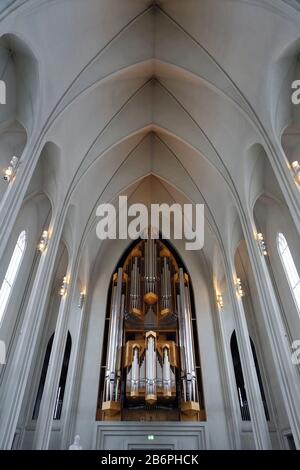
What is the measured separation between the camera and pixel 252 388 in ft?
27.3

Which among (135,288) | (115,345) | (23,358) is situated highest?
(135,288)

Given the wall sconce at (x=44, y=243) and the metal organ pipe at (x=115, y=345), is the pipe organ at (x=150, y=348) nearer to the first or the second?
the metal organ pipe at (x=115, y=345)

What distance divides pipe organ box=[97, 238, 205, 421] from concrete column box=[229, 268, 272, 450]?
2564mm

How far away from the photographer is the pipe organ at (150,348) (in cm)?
1031

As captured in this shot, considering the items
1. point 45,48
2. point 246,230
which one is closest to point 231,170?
point 246,230

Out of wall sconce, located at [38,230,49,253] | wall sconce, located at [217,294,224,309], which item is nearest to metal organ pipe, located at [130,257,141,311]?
wall sconce, located at [217,294,224,309]

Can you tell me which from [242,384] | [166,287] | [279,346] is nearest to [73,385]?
[166,287]

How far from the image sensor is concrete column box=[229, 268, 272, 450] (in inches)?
299

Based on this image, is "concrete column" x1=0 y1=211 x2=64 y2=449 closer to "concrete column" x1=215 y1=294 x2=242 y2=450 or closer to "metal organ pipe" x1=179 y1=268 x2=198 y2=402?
"metal organ pipe" x1=179 y1=268 x2=198 y2=402

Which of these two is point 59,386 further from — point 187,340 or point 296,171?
point 296,171

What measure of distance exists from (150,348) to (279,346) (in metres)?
5.09

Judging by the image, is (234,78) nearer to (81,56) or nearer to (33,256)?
(81,56)

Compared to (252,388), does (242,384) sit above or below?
above

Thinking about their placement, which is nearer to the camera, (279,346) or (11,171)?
(11,171)
